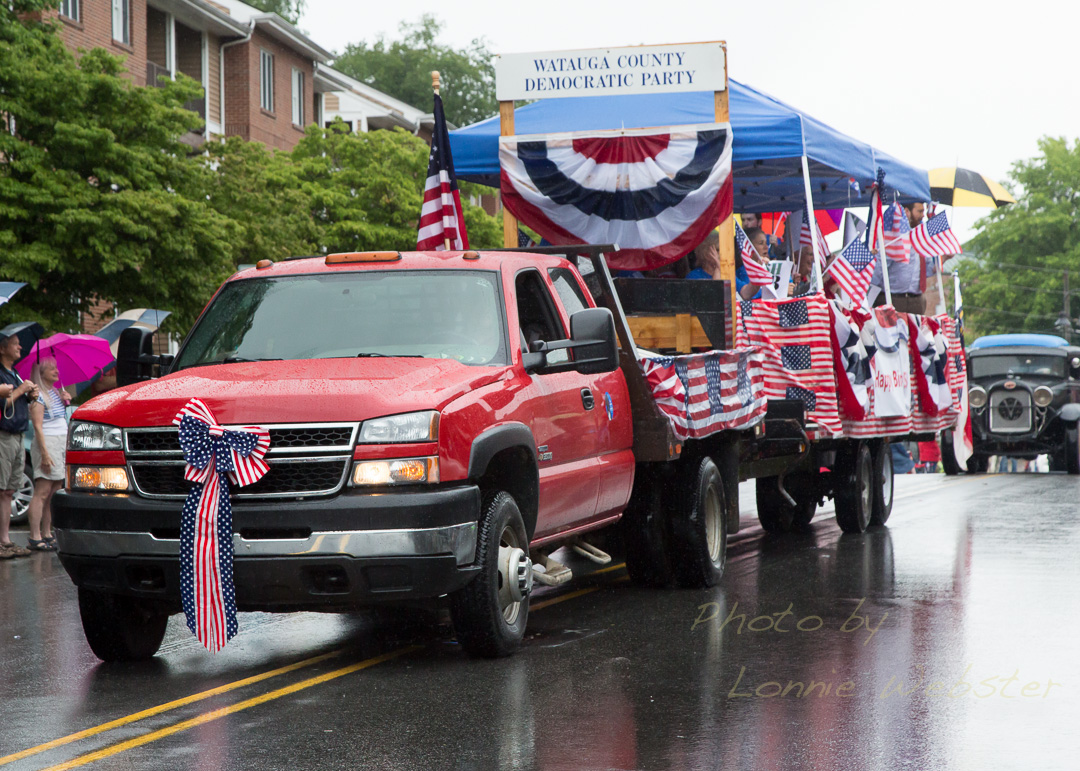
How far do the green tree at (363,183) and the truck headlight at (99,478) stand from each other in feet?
103

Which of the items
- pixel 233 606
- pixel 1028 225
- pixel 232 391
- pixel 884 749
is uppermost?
pixel 1028 225

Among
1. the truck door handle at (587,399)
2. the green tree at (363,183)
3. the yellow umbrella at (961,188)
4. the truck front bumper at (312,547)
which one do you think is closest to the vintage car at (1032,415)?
the yellow umbrella at (961,188)

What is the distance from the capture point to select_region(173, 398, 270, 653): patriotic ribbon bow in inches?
263

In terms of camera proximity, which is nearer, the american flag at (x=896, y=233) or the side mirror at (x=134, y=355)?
the side mirror at (x=134, y=355)

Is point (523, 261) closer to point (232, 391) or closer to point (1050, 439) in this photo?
point (232, 391)

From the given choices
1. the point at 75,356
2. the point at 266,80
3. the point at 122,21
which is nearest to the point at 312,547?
the point at 75,356

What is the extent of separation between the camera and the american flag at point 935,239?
58.1 feet

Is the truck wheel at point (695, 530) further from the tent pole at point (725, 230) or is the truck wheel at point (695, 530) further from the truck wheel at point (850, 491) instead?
the truck wheel at point (850, 491)

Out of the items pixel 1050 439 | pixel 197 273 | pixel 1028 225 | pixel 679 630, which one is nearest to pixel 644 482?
pixel 679 630

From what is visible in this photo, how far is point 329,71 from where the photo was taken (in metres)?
47.1

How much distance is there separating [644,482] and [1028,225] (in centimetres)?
6657

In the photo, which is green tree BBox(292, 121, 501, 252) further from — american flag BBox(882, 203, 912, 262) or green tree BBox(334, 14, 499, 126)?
green tree BBox(334, 14, 499, 126)

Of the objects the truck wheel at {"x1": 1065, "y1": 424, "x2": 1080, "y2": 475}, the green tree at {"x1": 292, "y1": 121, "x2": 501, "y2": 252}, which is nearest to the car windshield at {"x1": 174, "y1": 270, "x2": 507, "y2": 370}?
the truck wheel at {"x1": 1065, "y1": 424, "x2": 1080, "y2": 475}

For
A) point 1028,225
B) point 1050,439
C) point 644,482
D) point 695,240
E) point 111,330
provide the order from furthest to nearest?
point 1028,225 → point 1050,439 → point 111,330 → point 695,240 → point 644,482
